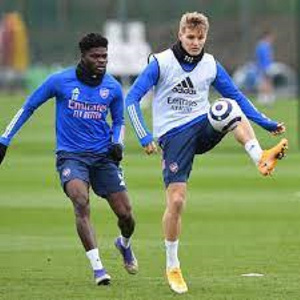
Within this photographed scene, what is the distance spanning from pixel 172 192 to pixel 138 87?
920 millimetres

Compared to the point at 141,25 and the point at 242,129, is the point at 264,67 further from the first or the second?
the point at 242,129

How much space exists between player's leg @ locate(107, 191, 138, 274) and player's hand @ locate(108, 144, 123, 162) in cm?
33

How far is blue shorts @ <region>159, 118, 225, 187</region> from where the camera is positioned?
1298 centimetres

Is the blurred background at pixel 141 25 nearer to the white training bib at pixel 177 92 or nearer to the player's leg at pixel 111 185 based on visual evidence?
the player's leg at pixel 111 185

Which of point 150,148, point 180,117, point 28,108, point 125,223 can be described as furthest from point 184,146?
point 28,108

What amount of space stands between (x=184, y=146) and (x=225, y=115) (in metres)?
0.63

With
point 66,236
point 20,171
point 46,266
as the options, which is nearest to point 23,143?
point 20,171

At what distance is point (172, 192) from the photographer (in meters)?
12.9

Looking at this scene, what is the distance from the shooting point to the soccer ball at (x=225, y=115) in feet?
41.3

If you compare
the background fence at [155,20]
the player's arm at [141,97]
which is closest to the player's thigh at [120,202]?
the player's arm at [141,97]

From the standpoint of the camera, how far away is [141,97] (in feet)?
42.6

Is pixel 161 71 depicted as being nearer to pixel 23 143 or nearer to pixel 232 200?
pixel 232 200

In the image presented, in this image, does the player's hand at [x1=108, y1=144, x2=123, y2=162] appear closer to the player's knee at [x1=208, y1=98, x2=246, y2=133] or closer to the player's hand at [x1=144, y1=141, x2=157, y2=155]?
the player's hand at [x1=144, y1=141, x2=157, y2=155]

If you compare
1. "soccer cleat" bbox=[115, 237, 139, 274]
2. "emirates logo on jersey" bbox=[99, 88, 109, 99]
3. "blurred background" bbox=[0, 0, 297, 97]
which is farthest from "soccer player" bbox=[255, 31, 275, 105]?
"emirates logo on jersey" bbox=[99, 88, 109, 99]
